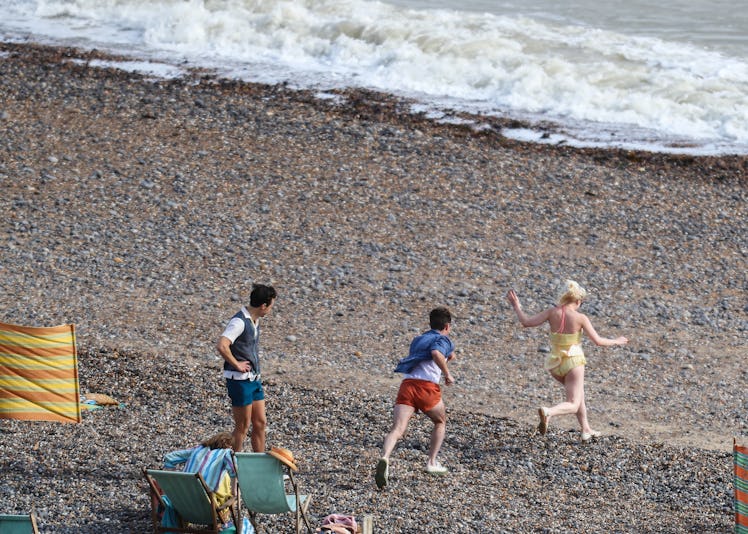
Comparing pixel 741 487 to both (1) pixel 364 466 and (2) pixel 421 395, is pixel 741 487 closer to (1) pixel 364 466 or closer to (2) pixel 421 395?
(2) pixel 421 395

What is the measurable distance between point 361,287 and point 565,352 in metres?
4.08

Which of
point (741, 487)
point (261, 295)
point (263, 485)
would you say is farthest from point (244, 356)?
point (741, 487)

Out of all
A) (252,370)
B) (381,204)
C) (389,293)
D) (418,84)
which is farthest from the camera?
(418,84)

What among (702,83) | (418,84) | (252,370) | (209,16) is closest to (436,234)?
(252,370)

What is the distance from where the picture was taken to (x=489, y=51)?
23938mm

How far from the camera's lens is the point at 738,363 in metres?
11.3

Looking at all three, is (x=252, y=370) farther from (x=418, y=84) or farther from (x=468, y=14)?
(x=468, y=14)

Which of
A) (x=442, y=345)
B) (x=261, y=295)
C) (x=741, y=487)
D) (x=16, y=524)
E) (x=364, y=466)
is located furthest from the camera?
(x=364, y=466)

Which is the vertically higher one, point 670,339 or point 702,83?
point 702,83

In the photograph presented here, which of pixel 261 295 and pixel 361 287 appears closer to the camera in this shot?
pixel 261 295

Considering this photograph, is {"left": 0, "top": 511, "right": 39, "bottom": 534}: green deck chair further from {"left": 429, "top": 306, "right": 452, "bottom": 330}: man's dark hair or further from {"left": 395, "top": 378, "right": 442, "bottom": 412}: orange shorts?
{"left": 429, "top": 306, "right": 452, "bottom": 330}: man's dark hair

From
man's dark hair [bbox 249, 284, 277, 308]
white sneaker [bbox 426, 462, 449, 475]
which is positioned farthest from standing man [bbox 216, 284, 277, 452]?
white sneaker [bbox 426, 462, 449, 475]

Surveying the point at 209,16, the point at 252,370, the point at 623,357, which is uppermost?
the point at 209,16

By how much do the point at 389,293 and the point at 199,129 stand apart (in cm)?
579
